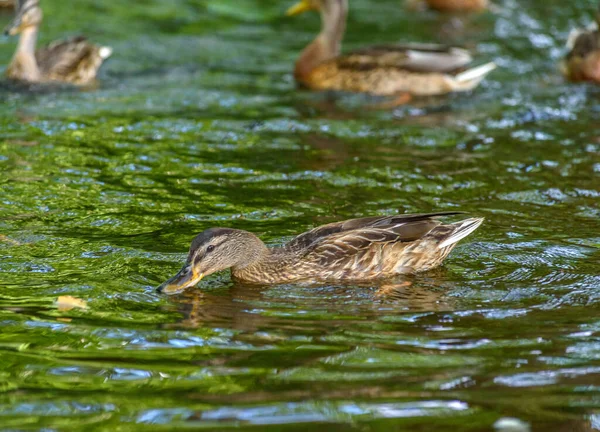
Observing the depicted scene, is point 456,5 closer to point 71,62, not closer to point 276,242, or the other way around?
point 71,62

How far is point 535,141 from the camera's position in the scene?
1116 cm

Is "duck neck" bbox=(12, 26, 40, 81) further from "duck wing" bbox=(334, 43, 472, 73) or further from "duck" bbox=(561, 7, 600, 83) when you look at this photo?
"duck" bbox=(561, 7, 600, 83)

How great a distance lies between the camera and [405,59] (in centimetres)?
1360

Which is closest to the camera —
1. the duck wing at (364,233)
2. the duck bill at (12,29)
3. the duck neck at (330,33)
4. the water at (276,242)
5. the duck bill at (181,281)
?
the water at (276,242)

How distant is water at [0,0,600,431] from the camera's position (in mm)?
5312

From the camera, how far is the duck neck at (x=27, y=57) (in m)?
12.9

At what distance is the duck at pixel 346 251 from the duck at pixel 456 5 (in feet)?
38.5

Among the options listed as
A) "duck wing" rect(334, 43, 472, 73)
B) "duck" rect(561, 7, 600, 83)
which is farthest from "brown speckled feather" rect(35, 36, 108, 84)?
"duck" rect(561, 7, 600, 83)

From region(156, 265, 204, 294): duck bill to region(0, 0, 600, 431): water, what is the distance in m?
0.07

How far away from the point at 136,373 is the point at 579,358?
8.29ft

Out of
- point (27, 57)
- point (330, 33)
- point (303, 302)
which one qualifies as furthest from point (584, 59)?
point (303, 302)

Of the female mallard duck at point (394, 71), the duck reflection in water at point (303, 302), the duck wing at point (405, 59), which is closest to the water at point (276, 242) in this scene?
the duck reflection in water at point (303, 302)

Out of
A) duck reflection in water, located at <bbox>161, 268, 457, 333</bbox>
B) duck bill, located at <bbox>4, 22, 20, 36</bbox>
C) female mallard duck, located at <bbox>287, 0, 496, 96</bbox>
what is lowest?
duck reflection in water, located at <bbox>161, 268, 457, 333</bbox>

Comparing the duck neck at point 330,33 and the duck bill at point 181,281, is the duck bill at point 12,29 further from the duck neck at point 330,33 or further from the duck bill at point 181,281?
the duck bill at point 181,281
